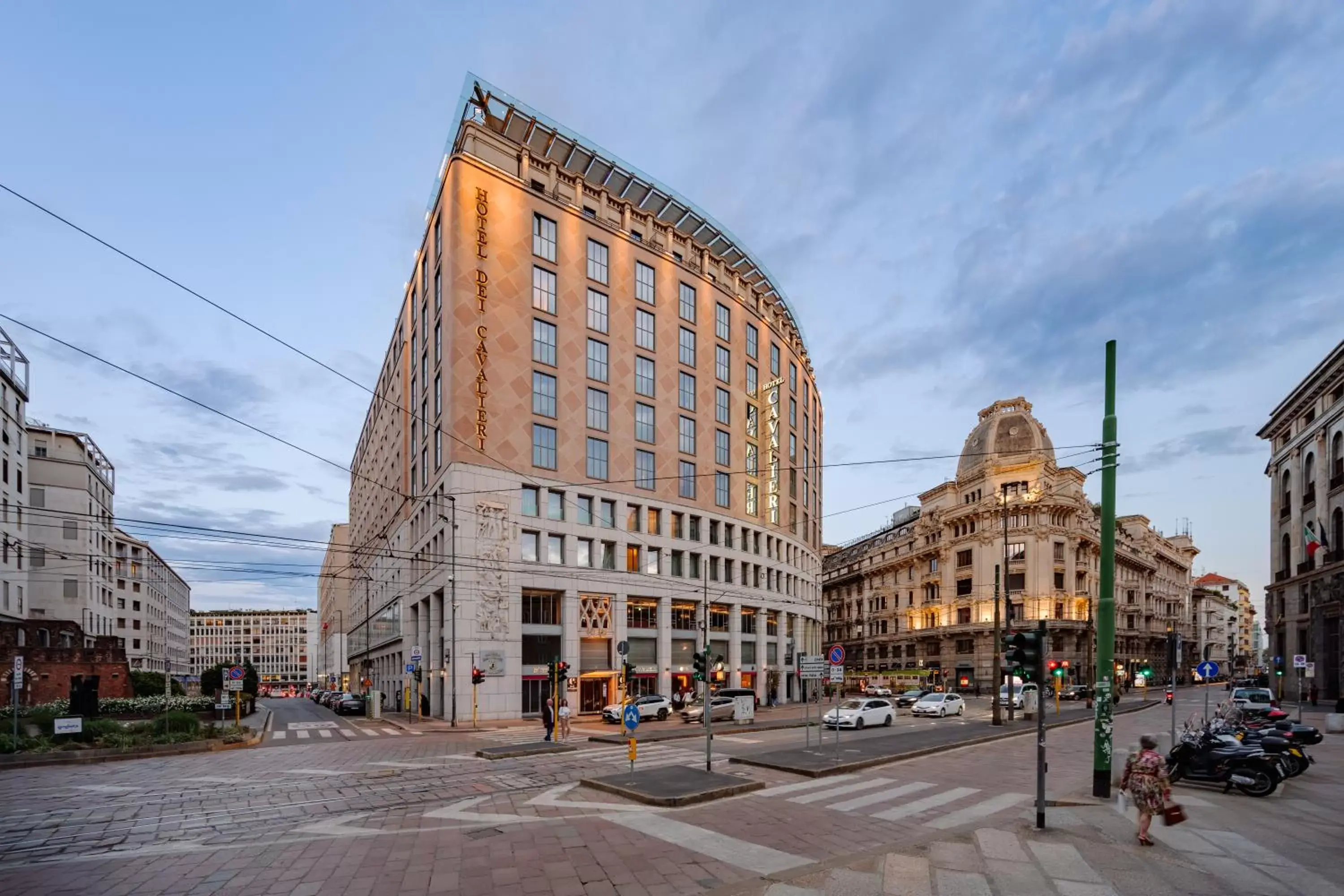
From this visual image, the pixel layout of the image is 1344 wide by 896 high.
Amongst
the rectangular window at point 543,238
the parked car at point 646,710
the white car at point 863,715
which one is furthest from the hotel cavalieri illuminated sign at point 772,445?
the white car at point 863,715

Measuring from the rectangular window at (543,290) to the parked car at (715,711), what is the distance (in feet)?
81.0

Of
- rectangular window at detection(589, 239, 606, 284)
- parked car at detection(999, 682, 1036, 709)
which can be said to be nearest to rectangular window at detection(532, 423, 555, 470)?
rectangular window at detection(589, 239, 606, 284)

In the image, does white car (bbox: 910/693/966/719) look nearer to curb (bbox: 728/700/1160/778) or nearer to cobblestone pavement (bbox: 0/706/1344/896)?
curb (bbox: 728/700/1160/778)

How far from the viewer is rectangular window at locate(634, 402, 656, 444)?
51.3 metres

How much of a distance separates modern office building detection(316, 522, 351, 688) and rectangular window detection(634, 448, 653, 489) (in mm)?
61868

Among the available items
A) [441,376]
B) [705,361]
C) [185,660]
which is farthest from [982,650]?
[185,660]

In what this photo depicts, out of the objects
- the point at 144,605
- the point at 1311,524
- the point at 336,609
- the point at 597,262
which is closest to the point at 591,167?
the point at 597,262

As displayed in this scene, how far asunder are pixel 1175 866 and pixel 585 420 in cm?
4046

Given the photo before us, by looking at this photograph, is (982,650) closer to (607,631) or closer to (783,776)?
(607,631)

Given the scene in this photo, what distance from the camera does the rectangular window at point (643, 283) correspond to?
2092 inches

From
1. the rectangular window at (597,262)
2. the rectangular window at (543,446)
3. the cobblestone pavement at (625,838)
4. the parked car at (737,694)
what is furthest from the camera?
the rectangular window at (597,262)

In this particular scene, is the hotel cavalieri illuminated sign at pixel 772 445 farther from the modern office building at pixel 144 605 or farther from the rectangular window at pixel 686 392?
the modern office building at pixel 144 605

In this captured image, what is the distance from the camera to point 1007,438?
279 ft

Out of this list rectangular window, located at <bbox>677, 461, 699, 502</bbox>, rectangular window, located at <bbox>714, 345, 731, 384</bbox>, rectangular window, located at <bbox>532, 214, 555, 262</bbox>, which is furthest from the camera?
rectangular window, located at <bbox>714, 345, 731, 384</bbox>
